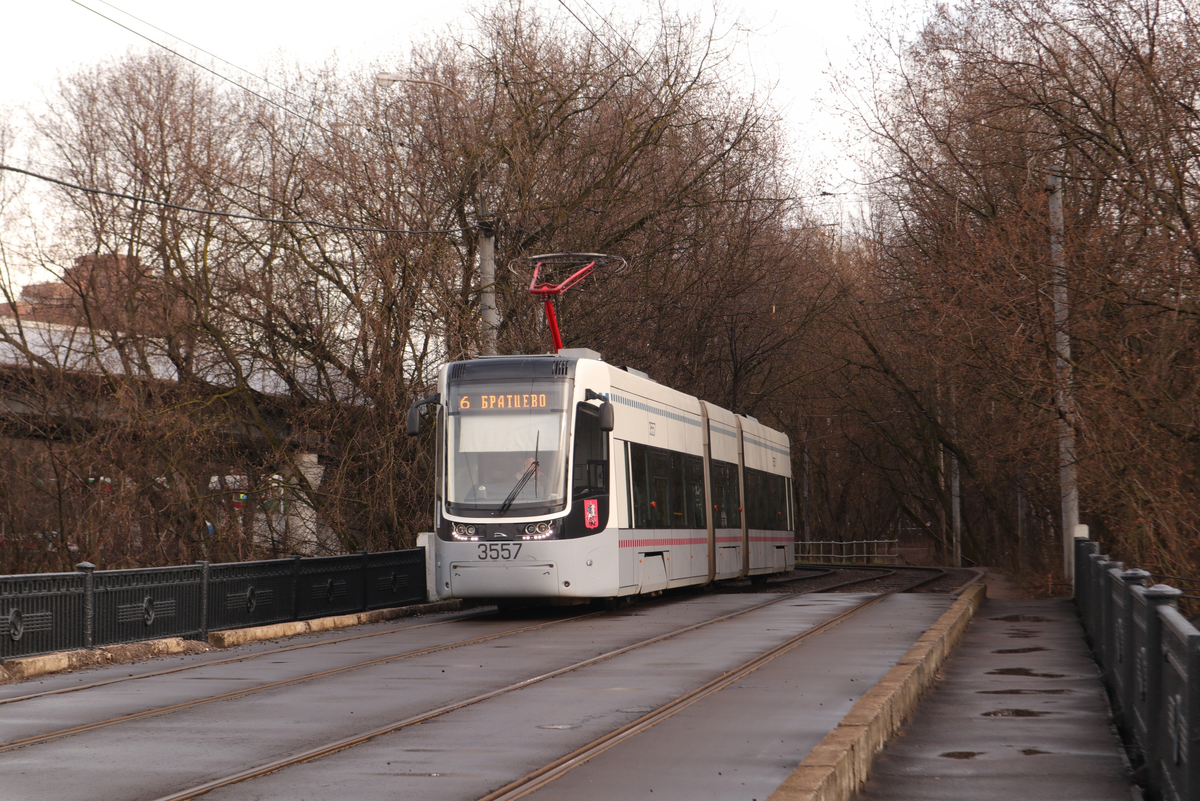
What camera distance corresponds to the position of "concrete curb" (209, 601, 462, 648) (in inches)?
615

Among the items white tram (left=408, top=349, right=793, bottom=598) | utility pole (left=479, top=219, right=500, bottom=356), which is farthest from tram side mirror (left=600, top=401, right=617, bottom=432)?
utility pole (left=479, top=219, right=500, bottom=356)

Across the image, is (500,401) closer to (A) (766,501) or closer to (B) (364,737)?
(B) (364,737)

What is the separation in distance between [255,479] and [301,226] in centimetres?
536

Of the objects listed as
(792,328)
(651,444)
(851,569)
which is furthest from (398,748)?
(792,328)

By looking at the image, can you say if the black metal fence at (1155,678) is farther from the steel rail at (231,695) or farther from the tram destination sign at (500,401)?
the tram destination sign at (500,401)

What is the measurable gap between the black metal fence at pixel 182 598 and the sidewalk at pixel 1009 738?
8430mm

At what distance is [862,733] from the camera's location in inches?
293

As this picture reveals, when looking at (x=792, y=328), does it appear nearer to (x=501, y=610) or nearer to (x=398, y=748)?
(x=501, y=610)

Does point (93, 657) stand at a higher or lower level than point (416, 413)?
lower

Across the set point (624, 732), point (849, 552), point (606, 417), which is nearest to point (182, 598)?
point (606, 417)

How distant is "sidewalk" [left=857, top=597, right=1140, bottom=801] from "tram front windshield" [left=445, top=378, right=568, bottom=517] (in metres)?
6.08

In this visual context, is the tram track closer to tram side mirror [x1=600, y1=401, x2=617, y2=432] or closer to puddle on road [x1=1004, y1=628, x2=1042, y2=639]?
puddle on road [x1=1004, y1=628, x2=1042, y2=639]

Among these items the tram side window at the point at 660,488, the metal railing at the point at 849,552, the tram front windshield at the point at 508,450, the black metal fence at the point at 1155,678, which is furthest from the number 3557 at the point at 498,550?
the metal railing at the point at 849,552

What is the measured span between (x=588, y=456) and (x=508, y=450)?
1.10 m
